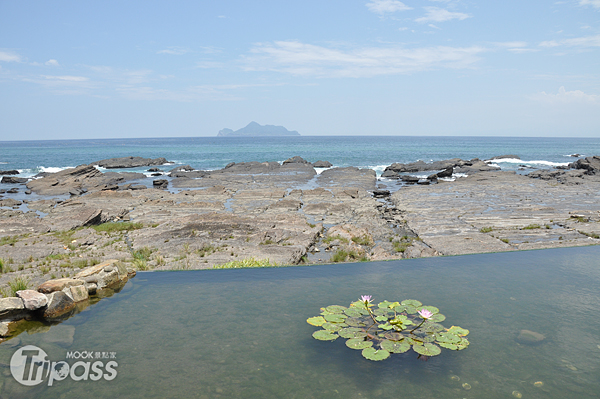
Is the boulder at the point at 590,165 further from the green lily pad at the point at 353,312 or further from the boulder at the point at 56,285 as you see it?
the boulder at the point at 56,285

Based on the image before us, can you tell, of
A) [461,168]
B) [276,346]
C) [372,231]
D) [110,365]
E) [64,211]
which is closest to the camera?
[110,365]

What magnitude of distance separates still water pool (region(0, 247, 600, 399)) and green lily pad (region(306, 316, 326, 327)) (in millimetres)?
156

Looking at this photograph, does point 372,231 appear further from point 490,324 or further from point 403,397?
point 403,397

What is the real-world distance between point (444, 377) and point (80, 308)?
24.7 ft

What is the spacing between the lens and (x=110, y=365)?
6.01 metres

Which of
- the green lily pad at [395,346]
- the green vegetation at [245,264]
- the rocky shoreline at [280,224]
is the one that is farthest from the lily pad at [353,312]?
the rocky shoreline at [280,224]

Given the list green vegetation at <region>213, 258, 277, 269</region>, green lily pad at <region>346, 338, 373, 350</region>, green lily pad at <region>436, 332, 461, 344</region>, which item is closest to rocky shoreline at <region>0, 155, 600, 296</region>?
green vegetation at <region>213, 258, 277, 269</region>

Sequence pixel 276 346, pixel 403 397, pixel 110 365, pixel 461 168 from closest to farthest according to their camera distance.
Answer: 1. pixel 403 397
2. pixel 110 365
3. pixel 276 346
4. pixel 461 168

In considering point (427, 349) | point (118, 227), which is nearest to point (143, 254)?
point (118, 227)

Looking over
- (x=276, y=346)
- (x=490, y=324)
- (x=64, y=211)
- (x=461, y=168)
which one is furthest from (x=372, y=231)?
(x=461, y=168)

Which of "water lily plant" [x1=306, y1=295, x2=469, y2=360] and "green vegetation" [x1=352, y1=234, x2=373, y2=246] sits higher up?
"water lily plant" [x1=306, y1=295, x2=469, y2=360]

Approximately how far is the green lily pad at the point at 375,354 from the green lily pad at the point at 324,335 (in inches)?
26.0

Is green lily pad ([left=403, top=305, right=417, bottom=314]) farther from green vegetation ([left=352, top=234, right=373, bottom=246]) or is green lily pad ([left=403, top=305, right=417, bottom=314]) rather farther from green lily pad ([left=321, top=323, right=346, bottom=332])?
green vegetation ([left=352, top=234, right=373, bottom=246])

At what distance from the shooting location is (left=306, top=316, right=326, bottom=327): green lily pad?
273 inches
